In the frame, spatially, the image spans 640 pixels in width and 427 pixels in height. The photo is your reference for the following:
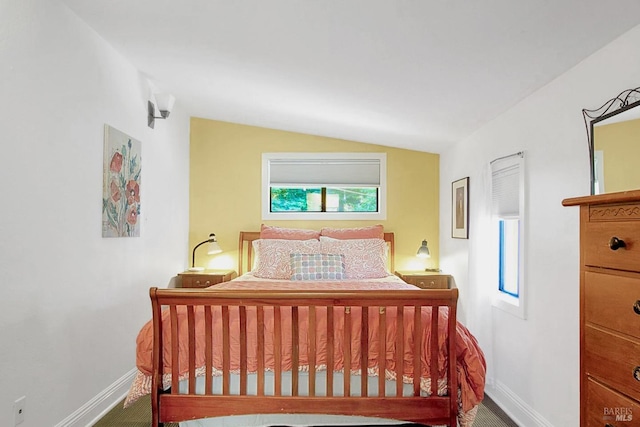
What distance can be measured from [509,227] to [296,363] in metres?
1.99

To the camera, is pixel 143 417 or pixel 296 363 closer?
pixel 296 363

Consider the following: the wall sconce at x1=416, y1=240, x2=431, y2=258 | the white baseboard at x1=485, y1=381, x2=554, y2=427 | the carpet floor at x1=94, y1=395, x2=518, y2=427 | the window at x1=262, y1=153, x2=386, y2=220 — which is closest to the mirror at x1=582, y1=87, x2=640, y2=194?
the white baseboard at x1=485, y1=381, x2=554, y2=427

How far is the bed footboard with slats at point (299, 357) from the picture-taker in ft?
6.95

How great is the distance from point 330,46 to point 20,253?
1.96 m

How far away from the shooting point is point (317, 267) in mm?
3791

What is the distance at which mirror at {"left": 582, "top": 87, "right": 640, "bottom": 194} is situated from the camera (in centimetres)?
164

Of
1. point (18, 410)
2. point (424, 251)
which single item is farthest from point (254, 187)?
point (18, 410)

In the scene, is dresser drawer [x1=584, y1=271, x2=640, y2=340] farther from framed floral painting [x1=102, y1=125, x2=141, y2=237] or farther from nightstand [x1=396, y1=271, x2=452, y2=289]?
nightstand [x1=396, y1=271, x2=452, y2=289]

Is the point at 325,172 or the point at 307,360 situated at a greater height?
the point at 325,172

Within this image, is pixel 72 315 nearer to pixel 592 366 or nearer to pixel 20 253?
pixel 20 253

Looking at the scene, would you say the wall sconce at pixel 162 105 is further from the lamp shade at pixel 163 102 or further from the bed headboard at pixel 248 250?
the bed headboard at pixel 248 250

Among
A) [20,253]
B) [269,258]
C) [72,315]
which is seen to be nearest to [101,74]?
[20,253]

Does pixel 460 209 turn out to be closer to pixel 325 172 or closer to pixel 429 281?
pixel 429 281

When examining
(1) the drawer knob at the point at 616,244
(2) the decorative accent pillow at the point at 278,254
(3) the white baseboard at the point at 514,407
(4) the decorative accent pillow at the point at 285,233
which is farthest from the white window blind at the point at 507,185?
(4) the decorative accent pillow at the point at 285,233
